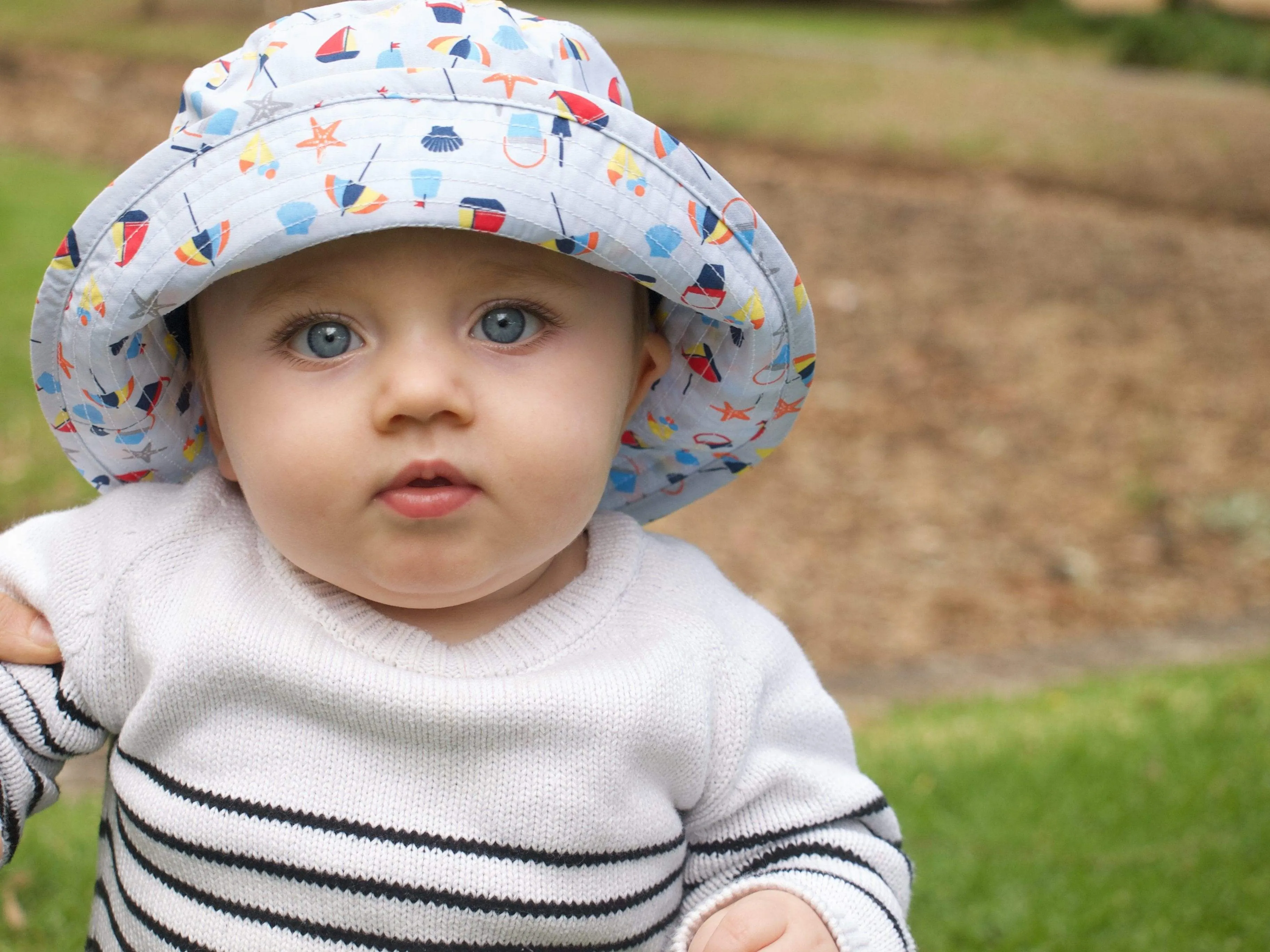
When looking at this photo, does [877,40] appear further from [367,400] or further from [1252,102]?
[367,400]

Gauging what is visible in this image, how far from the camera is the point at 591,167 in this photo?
1479 mm

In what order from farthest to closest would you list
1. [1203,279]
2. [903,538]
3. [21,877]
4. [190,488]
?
[1203,279], [903,538], [21,877], [190,488]

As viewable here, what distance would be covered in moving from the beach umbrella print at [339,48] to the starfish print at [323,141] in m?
0.09

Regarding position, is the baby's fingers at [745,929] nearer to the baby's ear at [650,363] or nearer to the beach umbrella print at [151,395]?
the baby's ear at [650,363]

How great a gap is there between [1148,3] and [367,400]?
66.0ft

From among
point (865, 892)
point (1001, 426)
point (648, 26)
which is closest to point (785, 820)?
point (865, 892)

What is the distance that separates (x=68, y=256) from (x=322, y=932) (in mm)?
839

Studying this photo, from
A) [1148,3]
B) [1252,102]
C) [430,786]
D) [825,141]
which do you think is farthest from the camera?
[1148,3]

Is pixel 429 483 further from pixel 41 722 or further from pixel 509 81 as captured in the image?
pixel 41 722

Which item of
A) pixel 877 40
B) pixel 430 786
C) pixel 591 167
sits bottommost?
pixel 877 40

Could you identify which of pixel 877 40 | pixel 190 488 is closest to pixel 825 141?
pixel 877 40

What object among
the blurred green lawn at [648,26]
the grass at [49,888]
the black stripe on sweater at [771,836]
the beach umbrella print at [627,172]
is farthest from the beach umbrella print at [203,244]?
the blurred green lawn at [648,26]

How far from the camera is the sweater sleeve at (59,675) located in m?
1.64

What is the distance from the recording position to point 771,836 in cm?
171
